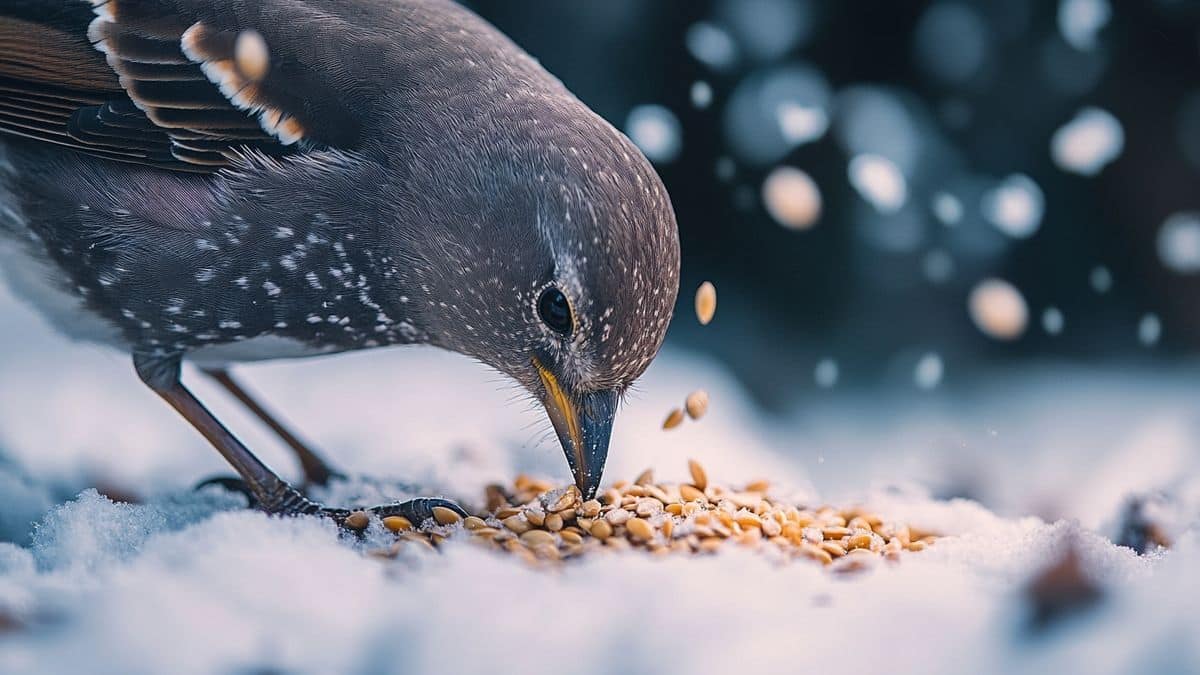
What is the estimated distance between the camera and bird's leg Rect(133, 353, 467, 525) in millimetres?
2127

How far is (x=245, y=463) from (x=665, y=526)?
0.86 metres

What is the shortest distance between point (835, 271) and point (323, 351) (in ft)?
4.32

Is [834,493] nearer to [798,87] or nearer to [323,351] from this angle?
[798,87]

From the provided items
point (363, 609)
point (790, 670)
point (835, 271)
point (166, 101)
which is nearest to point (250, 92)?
point (166, 101)

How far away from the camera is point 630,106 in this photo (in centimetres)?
265

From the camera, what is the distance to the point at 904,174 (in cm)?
275

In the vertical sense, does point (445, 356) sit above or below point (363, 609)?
above

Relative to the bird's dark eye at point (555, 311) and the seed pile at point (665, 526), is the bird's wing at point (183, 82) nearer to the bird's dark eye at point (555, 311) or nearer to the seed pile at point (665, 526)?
the bird's dark eye at point (555, 311)

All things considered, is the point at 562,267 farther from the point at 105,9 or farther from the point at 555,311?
the point at 105,9

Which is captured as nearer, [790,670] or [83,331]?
[790,670]

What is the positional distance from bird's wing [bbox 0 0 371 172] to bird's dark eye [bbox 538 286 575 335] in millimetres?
452

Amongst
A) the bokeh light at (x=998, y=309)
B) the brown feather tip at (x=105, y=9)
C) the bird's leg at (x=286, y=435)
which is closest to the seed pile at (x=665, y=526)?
the bird's leg at (x=286, y=435)

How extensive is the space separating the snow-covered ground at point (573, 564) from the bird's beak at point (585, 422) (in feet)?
0.46

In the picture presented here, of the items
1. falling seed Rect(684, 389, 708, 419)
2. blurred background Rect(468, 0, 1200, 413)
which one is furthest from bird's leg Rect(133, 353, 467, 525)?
blurred background Rect(468, 0, 1200, 413)
